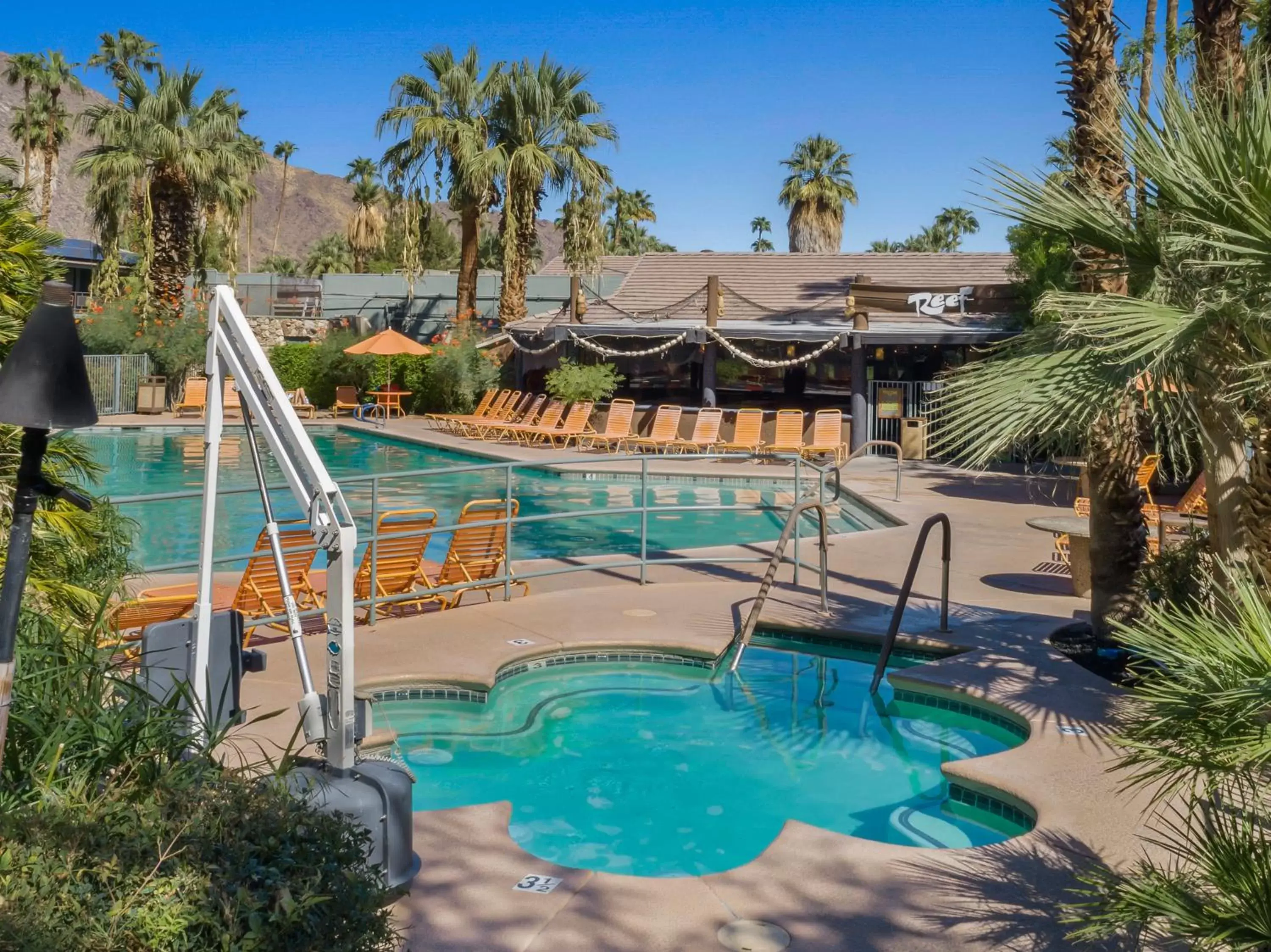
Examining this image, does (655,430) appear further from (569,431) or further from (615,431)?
(569,431)

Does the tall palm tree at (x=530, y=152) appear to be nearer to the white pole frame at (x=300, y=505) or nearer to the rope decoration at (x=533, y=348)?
the rope decoration at (x=533, y=348)

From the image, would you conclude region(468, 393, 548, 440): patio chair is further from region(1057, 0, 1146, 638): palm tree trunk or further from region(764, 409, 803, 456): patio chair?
region(1057, 0, 1146, 638): palm tree trunk

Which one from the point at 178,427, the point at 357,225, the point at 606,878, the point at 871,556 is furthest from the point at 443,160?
the point at 357,225

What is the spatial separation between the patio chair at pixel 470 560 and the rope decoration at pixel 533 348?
55.2ft

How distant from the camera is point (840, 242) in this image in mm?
48188

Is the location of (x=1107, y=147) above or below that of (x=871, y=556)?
above

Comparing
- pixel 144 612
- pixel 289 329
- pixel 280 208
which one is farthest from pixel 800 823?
pixel 280 208

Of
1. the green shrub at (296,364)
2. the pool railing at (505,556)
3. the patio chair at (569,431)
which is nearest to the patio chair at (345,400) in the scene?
the green shrub at (296,364)

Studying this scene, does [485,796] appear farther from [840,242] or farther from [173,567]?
[840,242]

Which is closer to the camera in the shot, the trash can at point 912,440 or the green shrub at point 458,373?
the trash can at point 912,440

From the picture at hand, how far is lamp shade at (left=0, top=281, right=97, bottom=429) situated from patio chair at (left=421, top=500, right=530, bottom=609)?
6126mm

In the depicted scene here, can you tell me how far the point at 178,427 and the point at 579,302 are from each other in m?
8.77

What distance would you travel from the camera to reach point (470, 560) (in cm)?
993

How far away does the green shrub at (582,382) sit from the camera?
25.1 metres
